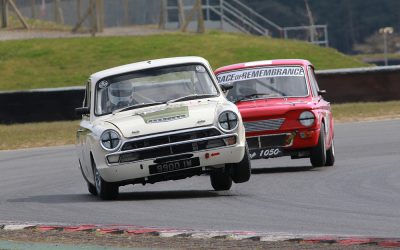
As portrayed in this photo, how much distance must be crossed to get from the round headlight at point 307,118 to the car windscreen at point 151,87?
2249 mm

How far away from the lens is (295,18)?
324 feet

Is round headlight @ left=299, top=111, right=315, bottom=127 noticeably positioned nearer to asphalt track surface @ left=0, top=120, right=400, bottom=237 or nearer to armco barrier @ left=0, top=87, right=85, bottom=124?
asphalt track surface @ left=0, top=120, right=400, bottom=237

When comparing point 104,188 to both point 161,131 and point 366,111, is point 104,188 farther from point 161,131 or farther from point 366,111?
point 366,111

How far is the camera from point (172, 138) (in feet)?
41.1

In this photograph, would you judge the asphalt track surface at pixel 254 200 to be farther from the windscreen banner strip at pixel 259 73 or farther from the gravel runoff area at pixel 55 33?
the gravel runoff area at pixel 55 33

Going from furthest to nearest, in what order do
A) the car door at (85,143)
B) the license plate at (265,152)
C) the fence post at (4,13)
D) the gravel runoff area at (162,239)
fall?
the fence post at (4,13) < the license plate at (265,152) < the car door at (85,143) < the gravel runoff area at (162,239)

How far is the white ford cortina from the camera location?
12508mm

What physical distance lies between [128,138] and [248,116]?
3338 mm

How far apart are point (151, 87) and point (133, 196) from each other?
1147mm

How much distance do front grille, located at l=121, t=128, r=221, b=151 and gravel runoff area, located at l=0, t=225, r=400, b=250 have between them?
2.15 m

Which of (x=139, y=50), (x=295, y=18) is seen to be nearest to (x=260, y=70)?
(x=139, y=50)

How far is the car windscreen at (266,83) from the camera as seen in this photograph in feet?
54.1

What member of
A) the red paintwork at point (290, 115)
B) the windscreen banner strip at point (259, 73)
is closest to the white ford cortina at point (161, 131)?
the red paintwork at point (290, 115)

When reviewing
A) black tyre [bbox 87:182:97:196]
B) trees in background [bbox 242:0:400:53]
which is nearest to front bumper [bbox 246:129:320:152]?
black tyre [bbox 87:182:97:196]
